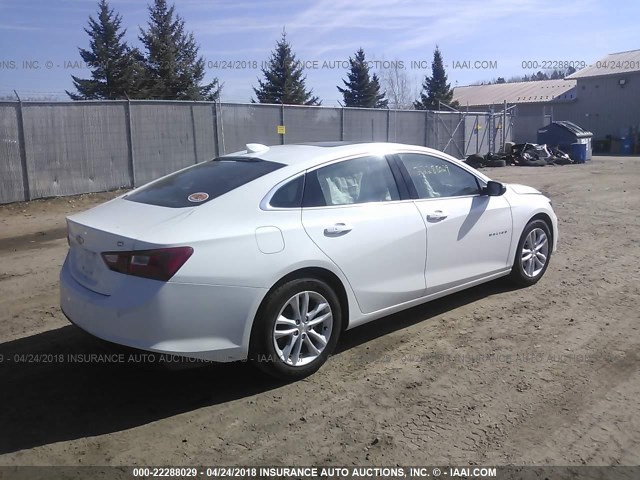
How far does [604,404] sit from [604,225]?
682cm

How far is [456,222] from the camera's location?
4918 mm

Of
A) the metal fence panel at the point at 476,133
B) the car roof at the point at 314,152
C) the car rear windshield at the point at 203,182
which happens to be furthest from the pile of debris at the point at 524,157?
the car rear windshield at the point at 203,182

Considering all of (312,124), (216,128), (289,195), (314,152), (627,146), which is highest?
(312,124)

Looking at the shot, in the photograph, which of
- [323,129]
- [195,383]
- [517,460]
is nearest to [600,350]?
[517,460]

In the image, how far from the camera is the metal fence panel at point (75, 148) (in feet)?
41.2

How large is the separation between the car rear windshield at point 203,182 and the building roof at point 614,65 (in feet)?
152

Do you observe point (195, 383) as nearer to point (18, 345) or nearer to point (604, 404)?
point (18, 345)

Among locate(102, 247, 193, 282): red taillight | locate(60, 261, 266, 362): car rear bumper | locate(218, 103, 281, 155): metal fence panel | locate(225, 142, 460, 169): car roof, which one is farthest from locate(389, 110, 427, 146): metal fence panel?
locate(102, 247, 193, 282): red taillight

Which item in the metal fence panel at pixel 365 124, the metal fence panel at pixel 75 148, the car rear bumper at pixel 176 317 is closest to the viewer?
the car rear bumper at pixel 176 317

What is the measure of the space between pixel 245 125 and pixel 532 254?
1220cm

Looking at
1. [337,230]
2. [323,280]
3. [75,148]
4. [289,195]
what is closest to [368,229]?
[337,230]

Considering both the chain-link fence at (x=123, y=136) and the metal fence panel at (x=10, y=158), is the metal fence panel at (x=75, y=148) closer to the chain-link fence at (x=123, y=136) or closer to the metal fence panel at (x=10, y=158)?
the chain-link fence at (x=123, y=136)

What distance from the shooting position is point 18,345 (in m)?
4.53

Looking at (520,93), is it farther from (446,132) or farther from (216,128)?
(216,128)
